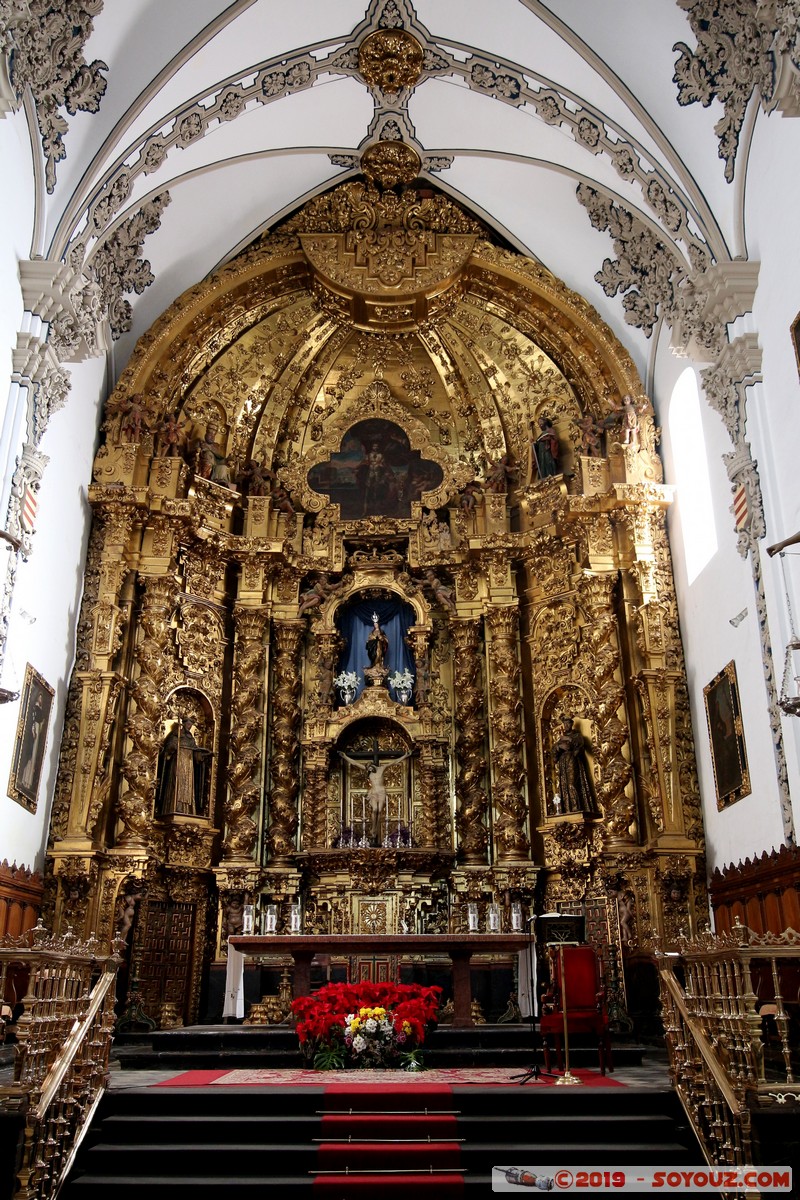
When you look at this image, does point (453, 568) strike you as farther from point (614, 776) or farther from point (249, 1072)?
point (249, 1072)

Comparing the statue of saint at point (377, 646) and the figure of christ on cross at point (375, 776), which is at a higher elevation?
the statue of saint at point (377, 646)

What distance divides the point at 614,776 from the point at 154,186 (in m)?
10.6

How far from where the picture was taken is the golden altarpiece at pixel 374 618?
14.5m

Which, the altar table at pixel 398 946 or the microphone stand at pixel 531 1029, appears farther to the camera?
the altar table at pixel 398 946

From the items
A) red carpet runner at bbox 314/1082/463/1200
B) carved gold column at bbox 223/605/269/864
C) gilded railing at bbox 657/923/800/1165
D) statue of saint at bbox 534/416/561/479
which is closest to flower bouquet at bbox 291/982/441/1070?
red carpet runner at bbox 314/1082/463/1200

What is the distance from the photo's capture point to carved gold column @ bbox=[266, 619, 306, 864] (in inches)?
648

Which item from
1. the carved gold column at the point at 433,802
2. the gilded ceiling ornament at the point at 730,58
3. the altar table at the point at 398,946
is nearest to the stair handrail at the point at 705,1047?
the altar table at the point at 398,946

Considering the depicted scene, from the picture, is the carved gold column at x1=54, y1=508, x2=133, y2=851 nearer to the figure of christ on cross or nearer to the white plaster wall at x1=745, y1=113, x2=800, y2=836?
the figure of christ on cross

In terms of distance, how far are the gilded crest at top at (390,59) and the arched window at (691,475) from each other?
5745mm

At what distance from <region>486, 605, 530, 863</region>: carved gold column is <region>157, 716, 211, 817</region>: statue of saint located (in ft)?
15.1

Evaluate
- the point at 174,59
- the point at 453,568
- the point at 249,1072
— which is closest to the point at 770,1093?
the point at 249,1072

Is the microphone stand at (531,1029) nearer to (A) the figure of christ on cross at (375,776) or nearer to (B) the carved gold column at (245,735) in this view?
(A) the figure of christ on cross at (375,776)

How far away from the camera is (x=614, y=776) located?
14711 mm

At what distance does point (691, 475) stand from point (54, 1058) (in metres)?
11.4
